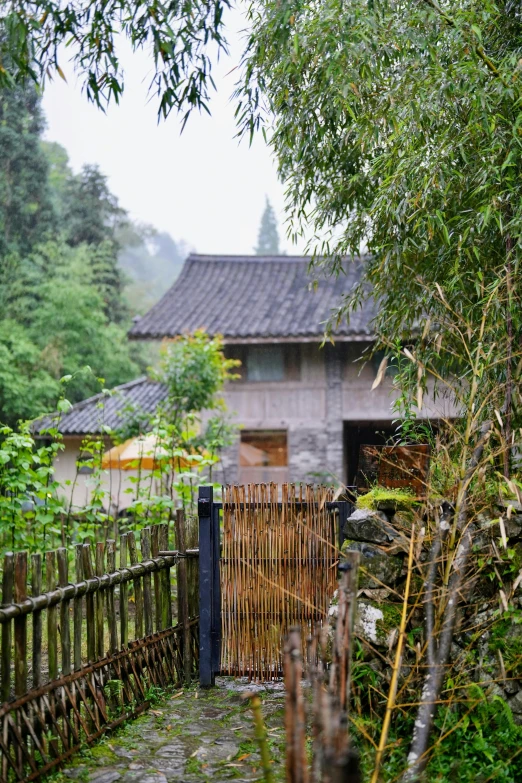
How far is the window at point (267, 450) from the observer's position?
1684 centimetres

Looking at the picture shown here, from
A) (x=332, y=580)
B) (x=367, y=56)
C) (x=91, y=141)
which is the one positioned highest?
(x=91, y=141)

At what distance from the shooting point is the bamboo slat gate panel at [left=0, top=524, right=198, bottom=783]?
369cm

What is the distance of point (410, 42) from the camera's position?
5.52 metres

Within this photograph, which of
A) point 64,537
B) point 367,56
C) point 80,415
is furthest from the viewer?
point 80,415

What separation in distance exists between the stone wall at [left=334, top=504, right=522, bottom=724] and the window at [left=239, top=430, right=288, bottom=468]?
39.7 ft

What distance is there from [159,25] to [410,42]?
7.19ft

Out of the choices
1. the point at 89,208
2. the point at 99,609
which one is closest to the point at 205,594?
the point at 99,609

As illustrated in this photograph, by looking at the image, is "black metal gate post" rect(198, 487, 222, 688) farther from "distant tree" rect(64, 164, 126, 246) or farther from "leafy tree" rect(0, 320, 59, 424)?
"distant tree" rect(64, 164, 126, 246)

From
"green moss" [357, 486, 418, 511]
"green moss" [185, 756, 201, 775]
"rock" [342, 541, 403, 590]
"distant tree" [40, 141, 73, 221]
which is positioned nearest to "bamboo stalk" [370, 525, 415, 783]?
"rock" [342, 541, 403, 590]

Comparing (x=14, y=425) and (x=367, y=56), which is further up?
(x=367, y=56)

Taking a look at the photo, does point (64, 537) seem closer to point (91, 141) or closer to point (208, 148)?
point (91, 141)

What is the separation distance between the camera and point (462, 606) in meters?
4.38

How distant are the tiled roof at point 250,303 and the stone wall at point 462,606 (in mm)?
10616

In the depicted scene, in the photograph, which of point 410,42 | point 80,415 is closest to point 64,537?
point 410,42
